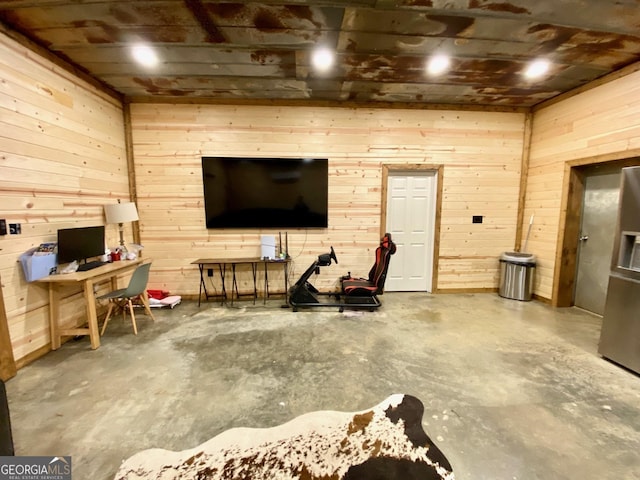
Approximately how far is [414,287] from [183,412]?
3.90 metres

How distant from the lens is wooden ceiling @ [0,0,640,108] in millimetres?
2207

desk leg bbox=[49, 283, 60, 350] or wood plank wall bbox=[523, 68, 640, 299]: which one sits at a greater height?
wood plank wall bbox=[523, 68, 640, 299]

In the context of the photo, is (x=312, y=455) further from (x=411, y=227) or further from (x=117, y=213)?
(x=411, y=227)

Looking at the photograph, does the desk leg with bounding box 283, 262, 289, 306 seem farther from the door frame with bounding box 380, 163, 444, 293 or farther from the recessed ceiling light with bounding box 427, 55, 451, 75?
the recessed ceiling light with bounding box 427, 55, 451, 75

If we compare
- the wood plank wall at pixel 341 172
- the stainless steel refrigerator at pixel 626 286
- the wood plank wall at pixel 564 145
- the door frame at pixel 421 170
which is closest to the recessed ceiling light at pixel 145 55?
the wood plank wall at pixel 341 172

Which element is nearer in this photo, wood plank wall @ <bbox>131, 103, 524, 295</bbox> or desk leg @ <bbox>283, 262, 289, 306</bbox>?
wood plank wall @ <bbox>131, 103, 524, 295</bbox>

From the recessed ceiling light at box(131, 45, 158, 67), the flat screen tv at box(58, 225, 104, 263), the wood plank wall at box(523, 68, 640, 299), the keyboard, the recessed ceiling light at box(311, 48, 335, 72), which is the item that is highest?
the recessed ceiling light at box(311, 48, 335, 72)

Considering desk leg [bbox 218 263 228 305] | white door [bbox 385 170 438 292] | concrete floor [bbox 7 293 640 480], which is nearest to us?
concrete floor [bbox 7 293 640 480]

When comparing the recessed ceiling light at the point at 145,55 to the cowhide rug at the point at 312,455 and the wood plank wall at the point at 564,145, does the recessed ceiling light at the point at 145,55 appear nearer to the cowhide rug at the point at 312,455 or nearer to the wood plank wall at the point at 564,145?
the cowhide rug at the point at 312,455

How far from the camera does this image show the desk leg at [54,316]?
2.75 metres

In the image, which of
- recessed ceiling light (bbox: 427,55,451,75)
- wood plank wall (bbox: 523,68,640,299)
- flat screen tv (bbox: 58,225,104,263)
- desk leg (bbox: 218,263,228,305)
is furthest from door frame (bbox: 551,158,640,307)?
flat screen tv (bbox: 58,225,104,263)

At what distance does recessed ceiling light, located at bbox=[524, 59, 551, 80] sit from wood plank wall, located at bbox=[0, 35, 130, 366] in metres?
5.27

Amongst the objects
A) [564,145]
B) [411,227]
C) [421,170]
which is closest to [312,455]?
[411,227]

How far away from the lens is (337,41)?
105 inches
